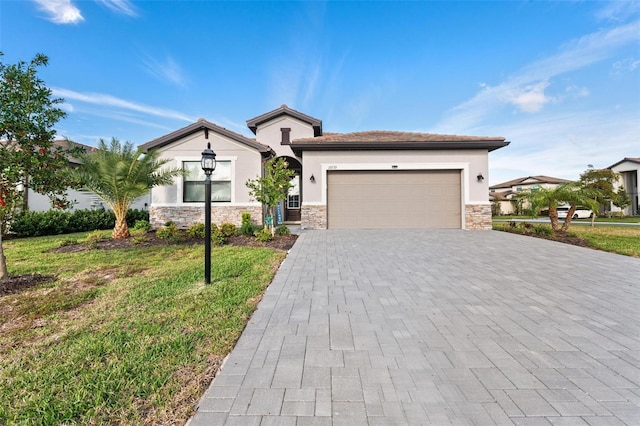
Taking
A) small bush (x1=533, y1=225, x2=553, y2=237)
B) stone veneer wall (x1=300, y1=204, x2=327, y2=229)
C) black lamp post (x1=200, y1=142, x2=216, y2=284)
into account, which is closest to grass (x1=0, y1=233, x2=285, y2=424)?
black lamp post (x1=200, y1=142, x2=216, y2=284)

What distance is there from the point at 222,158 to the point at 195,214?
297 centimetres

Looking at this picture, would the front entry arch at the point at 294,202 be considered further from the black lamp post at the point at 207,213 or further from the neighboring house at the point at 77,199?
the black lamp post at the point at 207,213

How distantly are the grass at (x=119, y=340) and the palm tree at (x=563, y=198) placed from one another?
35.4ft

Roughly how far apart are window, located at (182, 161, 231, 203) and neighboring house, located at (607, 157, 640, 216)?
39110mm

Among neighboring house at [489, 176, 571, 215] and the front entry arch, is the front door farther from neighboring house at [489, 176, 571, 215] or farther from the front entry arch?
neighboring house at [489, 176, 571, 215]

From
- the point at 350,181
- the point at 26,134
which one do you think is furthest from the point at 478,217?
the point at 26,134

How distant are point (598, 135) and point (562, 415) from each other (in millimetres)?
16970

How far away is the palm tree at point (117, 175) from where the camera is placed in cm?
916

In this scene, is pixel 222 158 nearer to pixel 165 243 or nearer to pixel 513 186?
pixel 165 243

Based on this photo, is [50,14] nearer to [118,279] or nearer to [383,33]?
[118,279]

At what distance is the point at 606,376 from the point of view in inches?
84.9

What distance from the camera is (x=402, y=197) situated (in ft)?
40.4

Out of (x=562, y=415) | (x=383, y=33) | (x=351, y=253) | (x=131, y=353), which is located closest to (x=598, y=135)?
(x=383, y=33)

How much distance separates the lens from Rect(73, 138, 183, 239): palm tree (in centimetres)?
916
